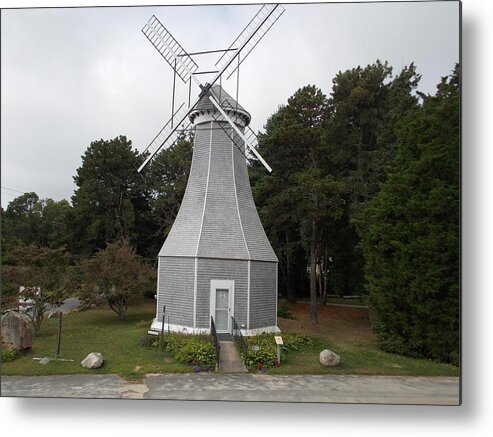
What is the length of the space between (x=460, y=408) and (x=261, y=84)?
6.83 metres

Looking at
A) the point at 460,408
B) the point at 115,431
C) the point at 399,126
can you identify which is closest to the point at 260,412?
the point at 115,431

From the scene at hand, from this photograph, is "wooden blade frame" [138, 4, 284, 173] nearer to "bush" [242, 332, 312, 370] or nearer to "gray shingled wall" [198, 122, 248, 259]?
"gray shingled wall" [198, 122, 248, 259]

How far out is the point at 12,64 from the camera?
20.2ft

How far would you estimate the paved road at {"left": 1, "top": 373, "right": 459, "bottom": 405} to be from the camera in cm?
536

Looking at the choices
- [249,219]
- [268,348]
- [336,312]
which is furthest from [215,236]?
[336,312]

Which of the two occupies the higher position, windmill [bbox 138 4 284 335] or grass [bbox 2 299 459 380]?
windmill [bbox 138 4 284 335]

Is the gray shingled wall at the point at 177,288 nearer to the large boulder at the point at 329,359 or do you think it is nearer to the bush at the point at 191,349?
the bush at the point at 191,349

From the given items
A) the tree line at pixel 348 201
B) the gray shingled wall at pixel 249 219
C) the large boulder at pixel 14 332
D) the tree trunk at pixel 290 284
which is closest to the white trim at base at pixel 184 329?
the gray shingled wall at pixel 249 219

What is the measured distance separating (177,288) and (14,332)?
329 cm

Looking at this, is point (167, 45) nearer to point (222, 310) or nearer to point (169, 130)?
point (169, 130)

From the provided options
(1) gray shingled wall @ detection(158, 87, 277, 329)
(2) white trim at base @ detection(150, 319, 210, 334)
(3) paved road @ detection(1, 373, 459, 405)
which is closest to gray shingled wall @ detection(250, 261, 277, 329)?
(1) gray shingled wall @ detection(158, 87, 277, 329)

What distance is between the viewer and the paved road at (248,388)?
536cm

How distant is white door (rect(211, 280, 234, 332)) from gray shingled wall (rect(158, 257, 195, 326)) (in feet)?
1.77

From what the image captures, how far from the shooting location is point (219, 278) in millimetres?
8422
